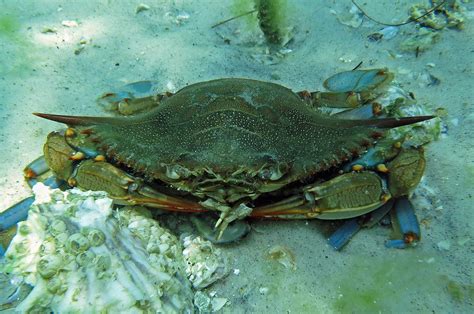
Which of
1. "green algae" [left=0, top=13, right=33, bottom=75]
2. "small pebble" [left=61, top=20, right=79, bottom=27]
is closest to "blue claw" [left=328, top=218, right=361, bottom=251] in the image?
"green algae" [left=0, top=13, right=33, bottom=75]

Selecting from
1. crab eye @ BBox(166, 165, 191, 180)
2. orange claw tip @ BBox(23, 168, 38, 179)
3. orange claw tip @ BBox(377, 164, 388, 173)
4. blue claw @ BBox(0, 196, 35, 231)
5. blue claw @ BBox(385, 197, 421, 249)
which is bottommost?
blue claw @ BBox(385, 197, 421, 249)

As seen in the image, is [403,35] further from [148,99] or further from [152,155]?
[152,155]

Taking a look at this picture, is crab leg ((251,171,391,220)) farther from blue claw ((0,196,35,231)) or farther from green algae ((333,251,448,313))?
blue claw ((0,196,35,231))

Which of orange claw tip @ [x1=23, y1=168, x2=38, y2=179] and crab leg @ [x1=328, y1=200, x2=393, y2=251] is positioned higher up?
orange claw tip @ [x1=23, y1=168, x2=38, y2=179]

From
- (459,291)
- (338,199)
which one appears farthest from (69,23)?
(459,291)

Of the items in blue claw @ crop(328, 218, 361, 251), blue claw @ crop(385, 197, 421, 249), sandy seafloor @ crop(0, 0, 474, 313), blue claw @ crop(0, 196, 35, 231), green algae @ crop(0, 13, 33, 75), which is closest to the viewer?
sandy seafloor @ crop(0, 0, 474, 313)

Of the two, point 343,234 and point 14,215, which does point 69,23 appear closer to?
point 14,215
